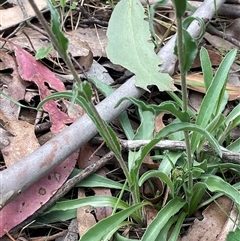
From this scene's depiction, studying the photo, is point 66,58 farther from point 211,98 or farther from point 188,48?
point 211,98

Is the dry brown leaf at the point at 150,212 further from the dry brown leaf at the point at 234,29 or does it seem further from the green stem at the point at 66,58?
the dry brown leaf at the point at 234,29

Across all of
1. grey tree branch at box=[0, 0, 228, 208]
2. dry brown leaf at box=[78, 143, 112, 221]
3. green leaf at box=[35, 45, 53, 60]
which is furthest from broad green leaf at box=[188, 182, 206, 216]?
green leaf at box=[35, 45, 53, 60]

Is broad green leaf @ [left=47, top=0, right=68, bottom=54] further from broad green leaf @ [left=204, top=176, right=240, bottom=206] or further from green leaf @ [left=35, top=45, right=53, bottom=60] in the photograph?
green leaf @ [left=35, top=45, right=53, bottom=60]

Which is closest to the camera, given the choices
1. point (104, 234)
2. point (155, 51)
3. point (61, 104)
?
point (104, 234)

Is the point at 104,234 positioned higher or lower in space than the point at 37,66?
lower

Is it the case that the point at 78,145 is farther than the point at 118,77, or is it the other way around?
the point at 118,77

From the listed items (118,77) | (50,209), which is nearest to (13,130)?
(50,209)

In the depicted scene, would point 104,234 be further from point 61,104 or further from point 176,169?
point 61,104

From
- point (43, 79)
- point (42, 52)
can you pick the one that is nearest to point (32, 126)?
point (43, 79)
